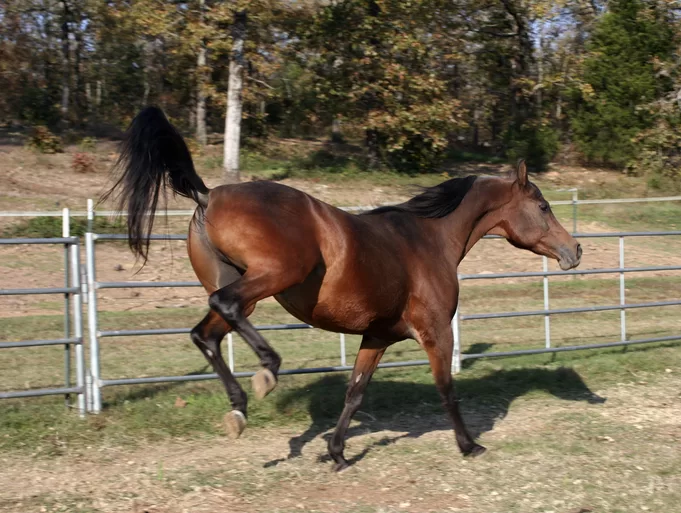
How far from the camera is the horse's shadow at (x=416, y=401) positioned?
668cm

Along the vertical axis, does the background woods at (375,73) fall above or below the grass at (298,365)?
above

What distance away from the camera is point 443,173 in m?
24.7

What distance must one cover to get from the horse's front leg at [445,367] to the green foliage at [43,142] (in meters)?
18.1

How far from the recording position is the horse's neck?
6.13m

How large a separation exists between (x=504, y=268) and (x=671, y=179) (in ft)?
36.3

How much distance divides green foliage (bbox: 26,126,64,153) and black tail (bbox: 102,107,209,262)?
58.1 feet

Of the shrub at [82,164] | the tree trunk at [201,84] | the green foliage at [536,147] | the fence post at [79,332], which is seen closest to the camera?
A: the fence post at [79,332]

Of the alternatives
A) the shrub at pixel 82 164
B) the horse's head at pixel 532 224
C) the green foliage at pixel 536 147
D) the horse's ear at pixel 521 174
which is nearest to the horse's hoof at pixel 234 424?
the horse's head at pixel 532 224

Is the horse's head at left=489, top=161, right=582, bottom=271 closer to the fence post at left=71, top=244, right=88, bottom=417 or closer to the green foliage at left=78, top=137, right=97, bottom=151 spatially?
the fence post at left=71, top=244, right=88, bottom=417

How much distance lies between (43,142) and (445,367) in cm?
1833

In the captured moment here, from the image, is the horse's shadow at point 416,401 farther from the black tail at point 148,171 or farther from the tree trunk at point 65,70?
the tree trunk at point 65,70

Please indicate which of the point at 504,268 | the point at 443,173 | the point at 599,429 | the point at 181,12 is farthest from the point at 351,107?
the point at 599,429

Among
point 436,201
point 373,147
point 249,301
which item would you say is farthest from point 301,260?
point 373,147

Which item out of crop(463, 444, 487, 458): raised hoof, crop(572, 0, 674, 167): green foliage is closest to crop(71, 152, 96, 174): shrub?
crop(572, 0, 674, 167): green foliage
